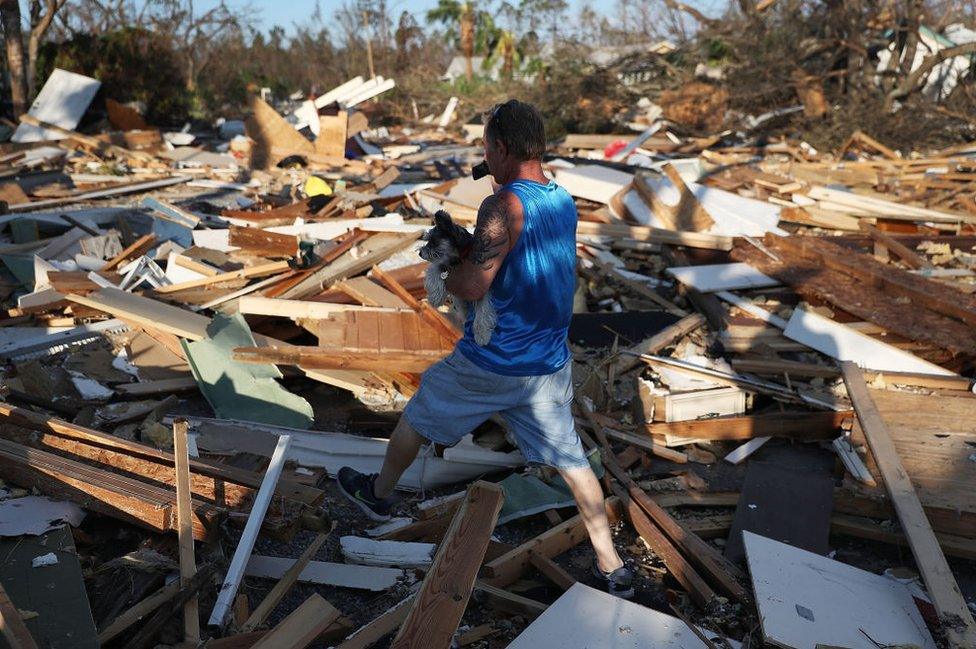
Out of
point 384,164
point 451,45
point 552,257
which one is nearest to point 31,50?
point 384,164

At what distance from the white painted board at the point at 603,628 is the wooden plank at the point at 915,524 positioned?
0.84 meters

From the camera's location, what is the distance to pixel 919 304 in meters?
5.97

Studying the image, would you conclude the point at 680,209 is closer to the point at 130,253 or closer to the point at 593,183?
the point at 593,183

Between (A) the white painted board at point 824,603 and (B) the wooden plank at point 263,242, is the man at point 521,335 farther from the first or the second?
(B) the wooden plank at point 263,242

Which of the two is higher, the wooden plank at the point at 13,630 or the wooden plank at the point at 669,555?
the wooden plank at the point at 13,630

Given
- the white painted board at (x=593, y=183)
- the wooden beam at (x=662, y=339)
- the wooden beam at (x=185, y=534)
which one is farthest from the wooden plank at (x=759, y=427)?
the white painted board at (x=593, y=183)

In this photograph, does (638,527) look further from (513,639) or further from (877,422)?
(877,422)

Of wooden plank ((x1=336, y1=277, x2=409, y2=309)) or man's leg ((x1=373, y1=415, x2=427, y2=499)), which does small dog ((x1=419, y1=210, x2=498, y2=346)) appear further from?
wooden plank ((x1=336, y1=277, x2=409, y2=309))

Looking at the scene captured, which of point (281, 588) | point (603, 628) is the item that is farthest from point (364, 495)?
point (603, 628)

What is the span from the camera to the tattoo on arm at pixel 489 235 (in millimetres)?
2840

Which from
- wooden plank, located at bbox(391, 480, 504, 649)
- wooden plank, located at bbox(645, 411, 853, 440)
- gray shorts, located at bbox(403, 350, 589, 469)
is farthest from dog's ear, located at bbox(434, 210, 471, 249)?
wooden plank, located at bbox(645, 411, 853, 440)

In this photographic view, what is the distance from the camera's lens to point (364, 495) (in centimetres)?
366

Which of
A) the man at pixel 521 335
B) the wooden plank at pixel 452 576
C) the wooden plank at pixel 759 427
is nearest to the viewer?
the wooden plank at pixel 452 576

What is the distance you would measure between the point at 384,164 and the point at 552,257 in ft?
37.3
